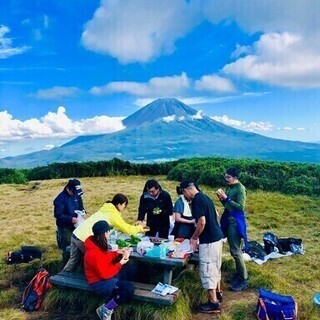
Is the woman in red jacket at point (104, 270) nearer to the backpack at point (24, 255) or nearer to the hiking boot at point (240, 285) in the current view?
the hiking boot at point (240, 285)

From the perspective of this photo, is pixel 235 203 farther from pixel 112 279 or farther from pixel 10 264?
pixel 10 264

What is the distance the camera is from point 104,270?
16.9 feet

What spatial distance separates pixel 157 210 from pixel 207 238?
1.68 m

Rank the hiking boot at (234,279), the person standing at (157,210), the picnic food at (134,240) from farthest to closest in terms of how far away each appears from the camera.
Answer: the person standing at (157,210) → the hiking boot at (234,279) → the picnic food at (134,240)

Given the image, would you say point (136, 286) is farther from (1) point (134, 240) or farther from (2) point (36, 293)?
(2) point (36, 293)

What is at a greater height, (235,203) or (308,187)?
(235,203)

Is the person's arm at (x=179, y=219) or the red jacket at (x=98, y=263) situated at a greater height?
the person's arm at (x=179, y=219)

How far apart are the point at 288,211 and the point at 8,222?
853 centimetres

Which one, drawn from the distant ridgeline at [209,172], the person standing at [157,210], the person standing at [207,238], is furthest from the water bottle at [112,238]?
the distant ridgeline at [209,172]

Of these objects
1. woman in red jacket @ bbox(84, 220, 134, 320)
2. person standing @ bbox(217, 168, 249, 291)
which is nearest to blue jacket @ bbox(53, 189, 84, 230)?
woman in red jacket @ bbox(84, 220, 134, 320)

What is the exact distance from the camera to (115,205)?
18.7 ft

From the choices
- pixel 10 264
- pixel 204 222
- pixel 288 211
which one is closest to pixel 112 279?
pixel 204 222

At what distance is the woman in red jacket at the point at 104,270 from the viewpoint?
5016mm

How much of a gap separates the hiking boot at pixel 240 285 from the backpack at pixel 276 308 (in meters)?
0.79
